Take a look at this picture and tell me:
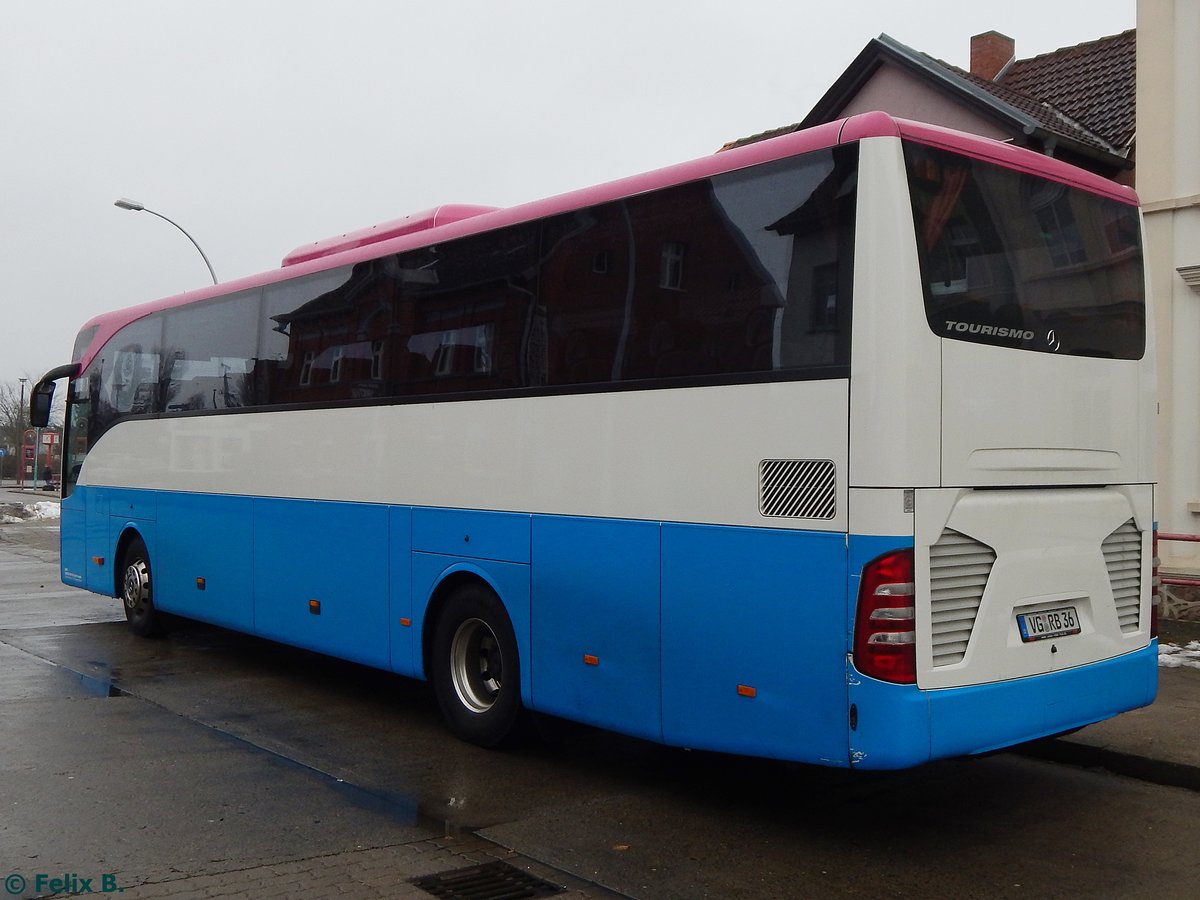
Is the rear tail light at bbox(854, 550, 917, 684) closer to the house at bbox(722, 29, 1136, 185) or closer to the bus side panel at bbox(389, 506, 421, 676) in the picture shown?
the bus side panel at bbox(389, 506, 421, 676)

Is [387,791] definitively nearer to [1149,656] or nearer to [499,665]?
[499,665]

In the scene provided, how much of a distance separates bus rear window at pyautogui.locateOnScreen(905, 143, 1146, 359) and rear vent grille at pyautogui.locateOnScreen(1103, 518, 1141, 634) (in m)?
0.96

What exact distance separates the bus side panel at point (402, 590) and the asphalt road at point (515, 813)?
0.48 metres

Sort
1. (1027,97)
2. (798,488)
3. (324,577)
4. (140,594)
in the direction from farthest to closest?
(1027,97), (140,594), (324,577), (798,488)

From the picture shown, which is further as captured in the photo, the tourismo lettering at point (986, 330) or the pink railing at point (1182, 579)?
the pink railing at point (1182, 579)

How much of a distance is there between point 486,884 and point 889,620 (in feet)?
6.79

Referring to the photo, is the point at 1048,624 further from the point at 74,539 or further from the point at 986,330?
the point at 74,539

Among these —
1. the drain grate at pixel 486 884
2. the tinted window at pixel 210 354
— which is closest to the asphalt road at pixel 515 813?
the drain grate at pixel 486 884

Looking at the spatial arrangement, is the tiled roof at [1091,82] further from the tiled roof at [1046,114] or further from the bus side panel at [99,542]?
the bus side panel at [99,542]

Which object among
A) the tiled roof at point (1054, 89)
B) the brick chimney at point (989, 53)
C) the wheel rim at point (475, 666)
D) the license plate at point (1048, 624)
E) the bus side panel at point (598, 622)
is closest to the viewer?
the license plate at point (1048, 624)

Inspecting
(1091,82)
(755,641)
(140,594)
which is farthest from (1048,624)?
(1091,82)

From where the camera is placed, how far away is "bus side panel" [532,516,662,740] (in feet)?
21.2

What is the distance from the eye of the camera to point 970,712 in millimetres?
5582

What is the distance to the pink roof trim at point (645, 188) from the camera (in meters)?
5.72
